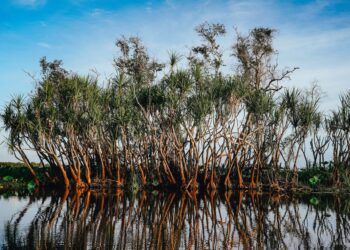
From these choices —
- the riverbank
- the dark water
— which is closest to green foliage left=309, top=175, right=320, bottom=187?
the riverbank

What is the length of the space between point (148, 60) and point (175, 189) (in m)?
7.52

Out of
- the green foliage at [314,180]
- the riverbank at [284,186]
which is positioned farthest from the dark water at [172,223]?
the green foliage at [314,180]

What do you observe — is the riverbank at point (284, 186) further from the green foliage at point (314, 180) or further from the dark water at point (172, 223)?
the dark water at point (172, 223)

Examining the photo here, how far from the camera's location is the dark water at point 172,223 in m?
8.79

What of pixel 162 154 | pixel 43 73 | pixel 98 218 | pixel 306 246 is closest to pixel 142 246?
pixel 306 246

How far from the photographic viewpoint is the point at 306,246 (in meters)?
8.75

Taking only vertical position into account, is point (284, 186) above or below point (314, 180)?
below

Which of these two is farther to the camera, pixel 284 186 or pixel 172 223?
pixel 284 186

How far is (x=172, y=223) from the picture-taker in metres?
11.3

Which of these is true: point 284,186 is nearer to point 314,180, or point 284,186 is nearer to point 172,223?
point 314,180

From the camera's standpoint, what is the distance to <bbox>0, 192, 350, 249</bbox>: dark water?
8.79 metres

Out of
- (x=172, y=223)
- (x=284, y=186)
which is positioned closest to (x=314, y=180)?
(x=284, y=186)

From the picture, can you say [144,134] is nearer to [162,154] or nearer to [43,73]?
[162,154]

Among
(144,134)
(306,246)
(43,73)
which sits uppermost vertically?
(43,73)
